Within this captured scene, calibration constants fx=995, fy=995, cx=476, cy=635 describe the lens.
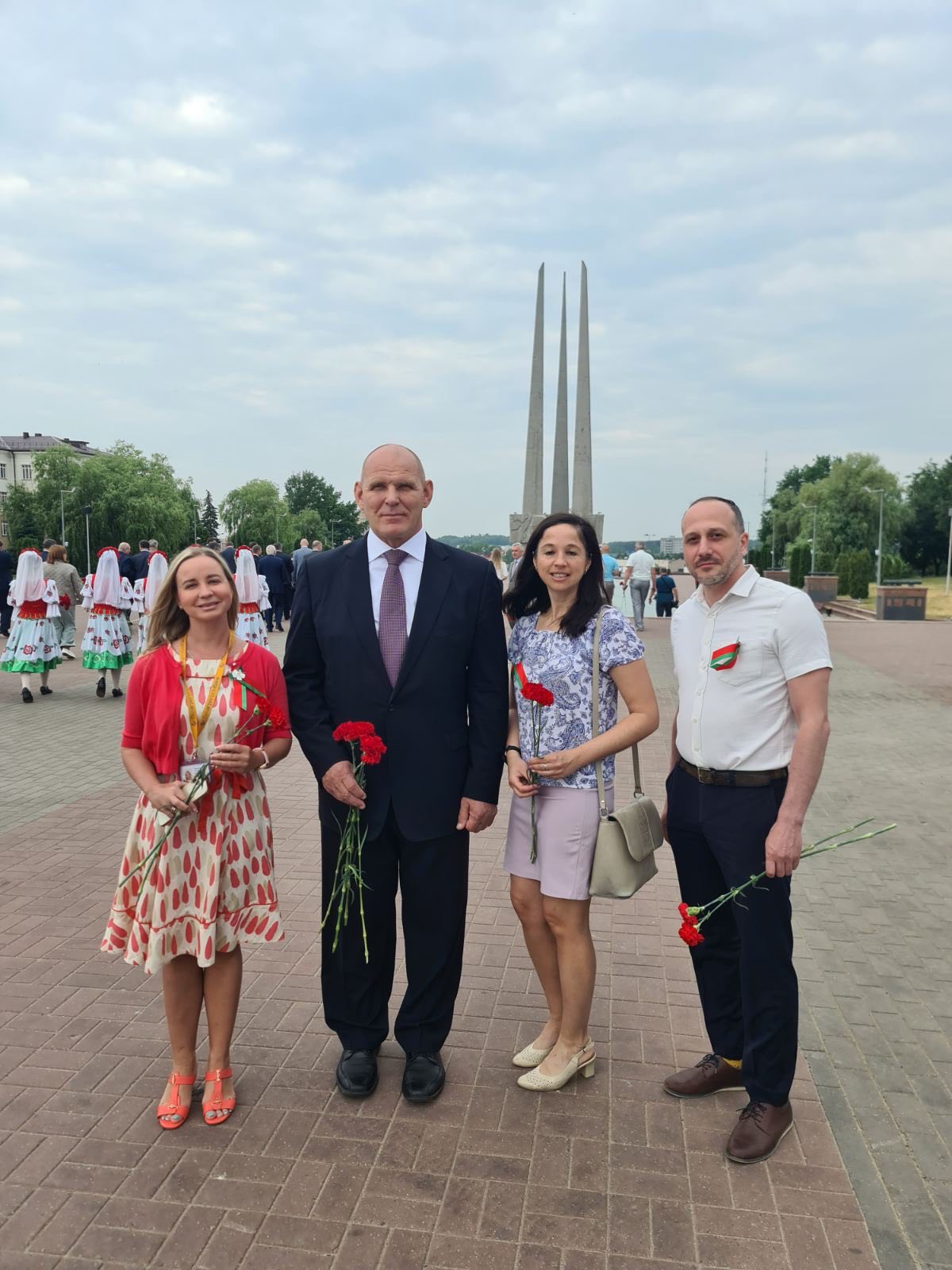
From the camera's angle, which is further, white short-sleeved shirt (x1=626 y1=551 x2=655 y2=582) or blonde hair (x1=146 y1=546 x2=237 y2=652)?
white short-sleeved shirt (x1=626 y1=551 x2=655 y2=582)

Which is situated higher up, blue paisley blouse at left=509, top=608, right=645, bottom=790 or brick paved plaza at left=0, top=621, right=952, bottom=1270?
blue paisley blouse at left=509, top=608, right=645, bottom=790

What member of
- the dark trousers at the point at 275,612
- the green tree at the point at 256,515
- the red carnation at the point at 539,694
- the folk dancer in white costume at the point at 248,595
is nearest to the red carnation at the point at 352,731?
the red carnation at the point at 539,694

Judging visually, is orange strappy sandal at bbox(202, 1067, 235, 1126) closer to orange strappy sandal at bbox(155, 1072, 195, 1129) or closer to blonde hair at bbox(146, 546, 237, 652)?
orange strappy sandal at bbox(155, 1072, 195, 1129)

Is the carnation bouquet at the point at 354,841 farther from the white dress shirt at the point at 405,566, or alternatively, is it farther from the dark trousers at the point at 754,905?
the dark trousers at the point at 754,905

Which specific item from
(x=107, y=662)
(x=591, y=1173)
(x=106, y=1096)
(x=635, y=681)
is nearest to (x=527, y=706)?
(x=635, y=681)

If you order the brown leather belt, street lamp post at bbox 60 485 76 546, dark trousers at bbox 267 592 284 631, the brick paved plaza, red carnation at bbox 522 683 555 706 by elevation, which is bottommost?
the brick paved plaza

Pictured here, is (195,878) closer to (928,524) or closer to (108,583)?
(108,583)

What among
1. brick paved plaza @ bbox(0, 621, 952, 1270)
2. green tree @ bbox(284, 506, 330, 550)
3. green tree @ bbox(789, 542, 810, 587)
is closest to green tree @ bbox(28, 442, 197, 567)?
green tree @ bbox(284, 506, 330, 550)

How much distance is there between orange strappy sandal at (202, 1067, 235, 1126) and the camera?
3.20 meters

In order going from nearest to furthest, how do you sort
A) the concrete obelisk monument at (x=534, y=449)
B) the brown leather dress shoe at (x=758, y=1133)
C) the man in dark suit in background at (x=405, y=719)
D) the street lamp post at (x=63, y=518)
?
the brown leather dress shoe at (x=758, y=1133) < the man in dark suit in background at (x=405, y=719) < the concrete obelisk monument at (x=534, y=449) < the street lamp post at (x=63, y=518)

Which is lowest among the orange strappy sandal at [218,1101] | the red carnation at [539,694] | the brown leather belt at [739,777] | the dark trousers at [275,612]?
the orange strappy sandal at [218,1101]

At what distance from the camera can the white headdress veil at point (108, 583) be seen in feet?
39.7

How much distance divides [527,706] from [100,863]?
3.74 metres

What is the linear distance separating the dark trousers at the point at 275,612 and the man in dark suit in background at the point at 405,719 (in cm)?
1866
